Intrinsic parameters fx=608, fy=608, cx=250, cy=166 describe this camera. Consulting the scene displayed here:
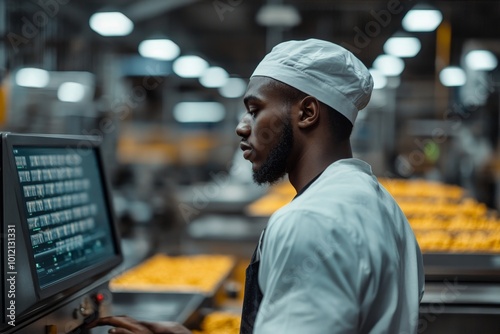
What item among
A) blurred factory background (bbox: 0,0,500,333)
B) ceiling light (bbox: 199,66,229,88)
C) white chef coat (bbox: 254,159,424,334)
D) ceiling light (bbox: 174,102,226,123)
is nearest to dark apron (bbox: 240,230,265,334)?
white chef coat (bbox: 254,159,424,334)

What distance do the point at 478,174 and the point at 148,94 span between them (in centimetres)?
1121

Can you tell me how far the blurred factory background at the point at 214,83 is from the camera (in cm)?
698

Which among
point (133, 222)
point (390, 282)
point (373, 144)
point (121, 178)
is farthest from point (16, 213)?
point (373, 144)

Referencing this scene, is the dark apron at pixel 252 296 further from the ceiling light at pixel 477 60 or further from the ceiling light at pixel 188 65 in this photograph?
the ceiling light at pixel 188 65

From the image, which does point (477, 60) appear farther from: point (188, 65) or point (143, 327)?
point (143, 327)

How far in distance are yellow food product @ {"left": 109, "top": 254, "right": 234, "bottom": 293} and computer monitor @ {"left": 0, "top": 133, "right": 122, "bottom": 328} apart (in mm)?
1746

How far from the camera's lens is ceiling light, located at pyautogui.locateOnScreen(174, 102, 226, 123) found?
2273 cm

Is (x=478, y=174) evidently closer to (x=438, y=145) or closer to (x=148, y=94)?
(x=438, y=145)

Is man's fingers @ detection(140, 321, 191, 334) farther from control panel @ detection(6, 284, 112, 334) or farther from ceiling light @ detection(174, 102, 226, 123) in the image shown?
ceiling light @ detection(174, 102, 226, 123)

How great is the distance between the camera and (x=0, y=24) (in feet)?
18.4

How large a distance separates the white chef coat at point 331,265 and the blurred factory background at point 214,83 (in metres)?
3.85

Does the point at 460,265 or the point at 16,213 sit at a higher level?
the point at 16,213

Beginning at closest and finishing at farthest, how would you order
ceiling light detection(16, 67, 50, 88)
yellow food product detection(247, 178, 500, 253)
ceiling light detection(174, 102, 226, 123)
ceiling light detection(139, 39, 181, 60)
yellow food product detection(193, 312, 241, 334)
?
yellow food product detection(193, 312, 241, 334) < yellow food product detection(247, 178, 500, 253) < ceiling light detection(139, 39, 181, 60) < ceiling light detection(16, 67, 50, 88) < ceiling light detection(174, 102, 226, 123)

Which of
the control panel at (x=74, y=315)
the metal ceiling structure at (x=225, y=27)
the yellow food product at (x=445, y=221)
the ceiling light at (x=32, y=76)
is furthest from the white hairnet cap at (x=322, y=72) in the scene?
the ceiling light at (x=32, y=76)
